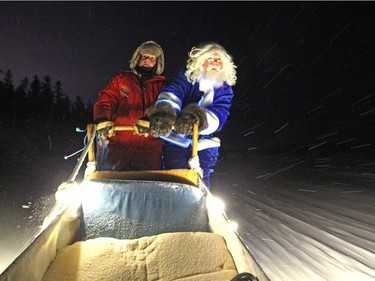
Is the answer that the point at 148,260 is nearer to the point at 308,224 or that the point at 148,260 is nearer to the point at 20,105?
the point at 308,224

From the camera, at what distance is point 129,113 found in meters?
3.60

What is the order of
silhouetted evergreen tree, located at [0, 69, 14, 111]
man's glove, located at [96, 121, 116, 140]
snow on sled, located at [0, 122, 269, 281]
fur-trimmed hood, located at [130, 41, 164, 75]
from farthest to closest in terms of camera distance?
silhouetted evergreen tree, located at [0, 69, 14, 111] → fur-trimmed hood, located at [130, 41, 164, 75] → man's glove, located at [96, 121, 116, 140] → snow on sled, located at [0, 122, 269, 281]

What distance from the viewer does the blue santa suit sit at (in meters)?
3.20

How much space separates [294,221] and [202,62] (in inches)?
109

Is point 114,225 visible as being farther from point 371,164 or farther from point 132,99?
point 371,164

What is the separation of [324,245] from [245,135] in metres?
30.0

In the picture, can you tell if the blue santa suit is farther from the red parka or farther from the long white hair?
the red parka

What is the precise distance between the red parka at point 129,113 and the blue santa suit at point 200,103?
19 centimetres

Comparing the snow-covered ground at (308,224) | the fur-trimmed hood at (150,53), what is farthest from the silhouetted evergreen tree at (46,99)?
the fur-trimmed hood at (150,53)

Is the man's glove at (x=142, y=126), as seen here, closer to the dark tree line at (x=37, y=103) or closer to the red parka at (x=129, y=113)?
the red parka at (x=129, y=113)

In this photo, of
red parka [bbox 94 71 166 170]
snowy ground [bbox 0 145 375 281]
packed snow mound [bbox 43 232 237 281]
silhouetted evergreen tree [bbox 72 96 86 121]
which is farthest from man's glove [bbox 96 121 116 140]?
silhouetted evergreen tree [bbox 72 96 86 121]

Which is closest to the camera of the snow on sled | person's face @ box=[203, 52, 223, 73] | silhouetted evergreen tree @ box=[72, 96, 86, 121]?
the snow on sled

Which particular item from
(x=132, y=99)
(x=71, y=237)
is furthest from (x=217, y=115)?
(x=71, y=237)

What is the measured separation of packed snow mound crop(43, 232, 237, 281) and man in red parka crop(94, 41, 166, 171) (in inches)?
55.2
